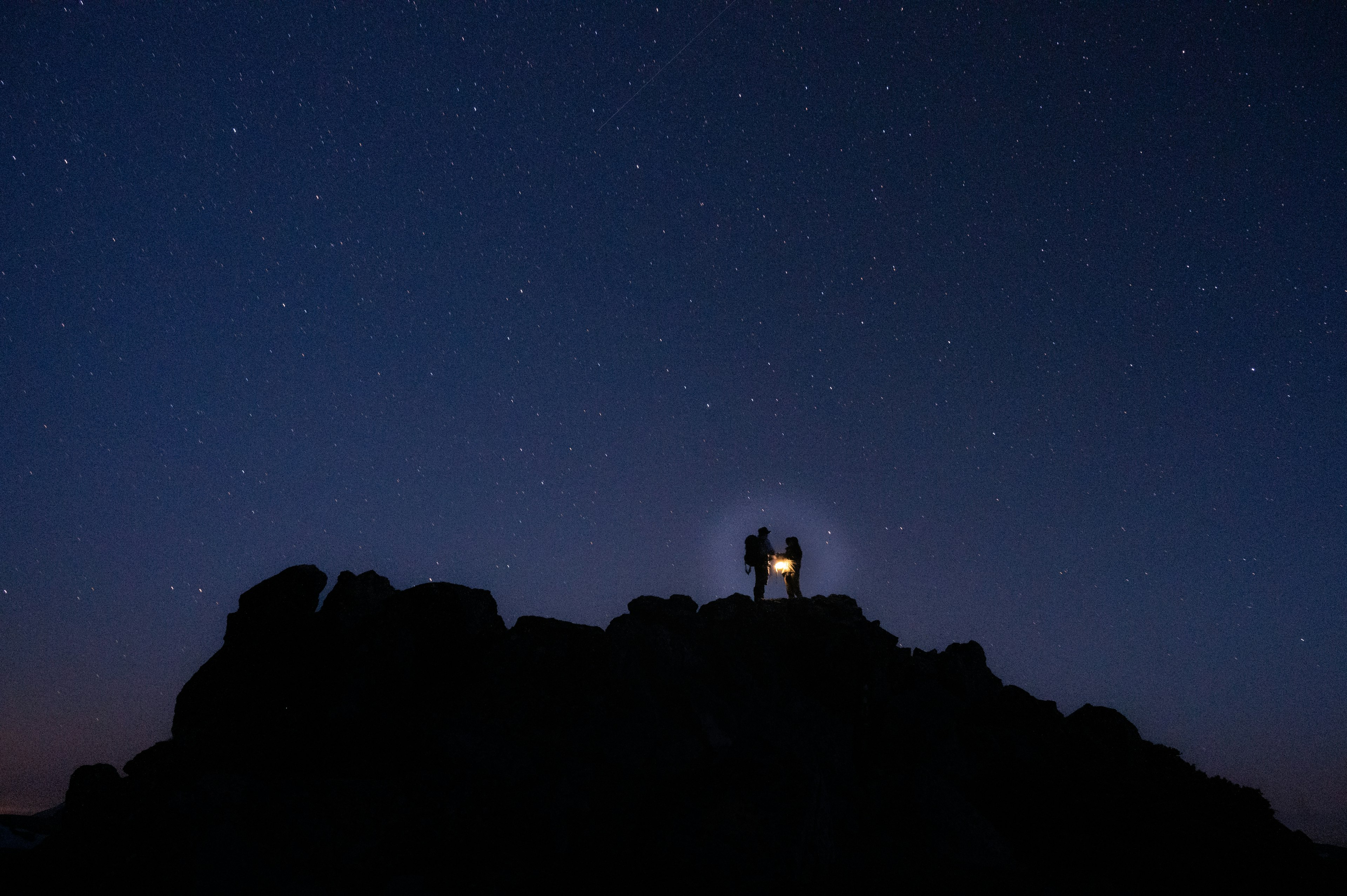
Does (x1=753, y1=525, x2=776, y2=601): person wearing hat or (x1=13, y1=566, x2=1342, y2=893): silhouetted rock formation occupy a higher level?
(x1=753, y1=525, x2=776, y2=601): person wearing hat

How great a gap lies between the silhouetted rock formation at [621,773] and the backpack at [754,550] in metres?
1.84

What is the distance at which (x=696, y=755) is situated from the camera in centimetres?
1772

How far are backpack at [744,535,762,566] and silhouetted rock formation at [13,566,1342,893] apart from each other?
6.03 ft

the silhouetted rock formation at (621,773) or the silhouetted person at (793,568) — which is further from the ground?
the silhouetted person at (793,568)

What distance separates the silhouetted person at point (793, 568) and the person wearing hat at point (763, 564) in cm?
67

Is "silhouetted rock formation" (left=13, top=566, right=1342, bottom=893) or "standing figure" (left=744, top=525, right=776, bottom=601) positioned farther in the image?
"standing figure" (left=744, top=525, right=776, bottom=601)

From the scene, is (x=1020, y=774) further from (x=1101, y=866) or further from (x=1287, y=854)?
(x=1287, y=854)

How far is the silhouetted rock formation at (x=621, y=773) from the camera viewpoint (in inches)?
619

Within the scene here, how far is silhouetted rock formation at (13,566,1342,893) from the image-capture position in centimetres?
1573

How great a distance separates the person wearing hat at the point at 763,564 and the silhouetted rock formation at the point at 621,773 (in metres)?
0.82

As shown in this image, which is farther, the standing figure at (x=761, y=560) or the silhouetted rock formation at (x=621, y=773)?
the standing figure at (x=761, y=560)

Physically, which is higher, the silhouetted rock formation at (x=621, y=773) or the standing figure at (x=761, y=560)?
the standing figure at (x=761, y=560)

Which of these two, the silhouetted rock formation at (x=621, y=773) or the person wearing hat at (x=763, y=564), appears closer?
→ the silhouetted rock formation at (x=621, y=773)

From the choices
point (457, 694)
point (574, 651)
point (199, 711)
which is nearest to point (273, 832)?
point (457, 694)
